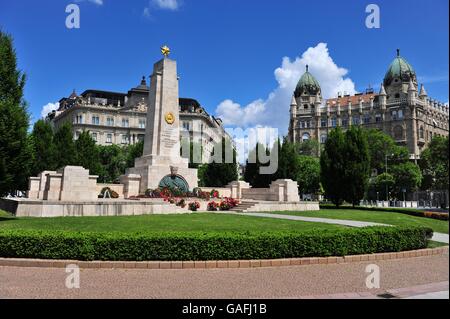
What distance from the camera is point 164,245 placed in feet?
37.0

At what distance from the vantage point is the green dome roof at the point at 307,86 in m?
151

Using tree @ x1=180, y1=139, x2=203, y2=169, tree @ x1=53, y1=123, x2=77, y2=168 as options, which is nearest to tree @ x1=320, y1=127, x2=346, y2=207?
tree @ x1=180, y1=139, x2=203, y2=169

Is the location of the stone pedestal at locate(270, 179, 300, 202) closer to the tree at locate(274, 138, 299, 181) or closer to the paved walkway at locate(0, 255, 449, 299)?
the tree at locate(274, 138, 299, 181)

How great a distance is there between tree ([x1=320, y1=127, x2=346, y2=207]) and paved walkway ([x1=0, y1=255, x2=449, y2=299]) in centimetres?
2789

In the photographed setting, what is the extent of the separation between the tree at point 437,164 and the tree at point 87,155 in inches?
1837

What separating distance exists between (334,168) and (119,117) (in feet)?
239

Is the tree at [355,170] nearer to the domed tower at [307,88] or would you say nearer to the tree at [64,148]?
the tree at [64,148]

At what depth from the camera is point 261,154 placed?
51.8 metres

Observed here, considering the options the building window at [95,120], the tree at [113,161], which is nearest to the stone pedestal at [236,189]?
the tree at [113,161]

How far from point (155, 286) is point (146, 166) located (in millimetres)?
22438

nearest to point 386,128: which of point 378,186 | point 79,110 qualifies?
point 378,186

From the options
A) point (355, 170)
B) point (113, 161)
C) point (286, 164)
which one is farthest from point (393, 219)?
point (113, 161)

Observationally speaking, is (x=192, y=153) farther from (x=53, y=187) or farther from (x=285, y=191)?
(x=53, y=187)
